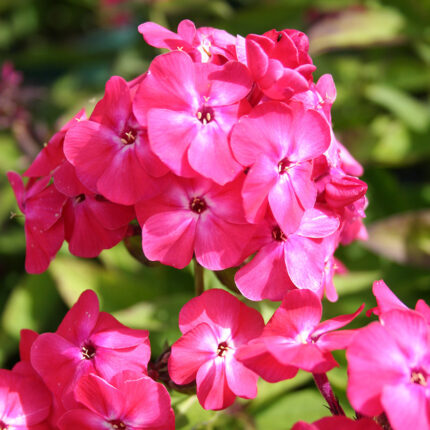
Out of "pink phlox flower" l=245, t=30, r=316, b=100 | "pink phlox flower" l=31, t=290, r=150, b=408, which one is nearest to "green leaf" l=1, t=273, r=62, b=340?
"pink phlox flower" l=31, t=290, r=150, b=408

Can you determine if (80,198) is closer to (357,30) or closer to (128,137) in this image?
(128,137)

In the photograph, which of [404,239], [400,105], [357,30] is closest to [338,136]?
[400,105]

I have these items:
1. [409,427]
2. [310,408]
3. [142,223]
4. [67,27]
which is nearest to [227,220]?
[142,223]

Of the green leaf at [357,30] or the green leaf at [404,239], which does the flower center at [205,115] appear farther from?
the green leaf at [357,30]

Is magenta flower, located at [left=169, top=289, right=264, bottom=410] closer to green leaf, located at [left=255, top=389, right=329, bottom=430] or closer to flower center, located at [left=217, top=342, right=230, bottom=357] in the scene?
flower center, located at [left=217, top=342, right=230, bottom=357]

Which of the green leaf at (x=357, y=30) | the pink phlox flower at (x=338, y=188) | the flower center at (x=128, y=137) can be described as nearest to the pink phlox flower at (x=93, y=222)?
the flower center at (x=128, y=137)

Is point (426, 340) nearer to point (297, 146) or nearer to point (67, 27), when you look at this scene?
point (297, 146)
